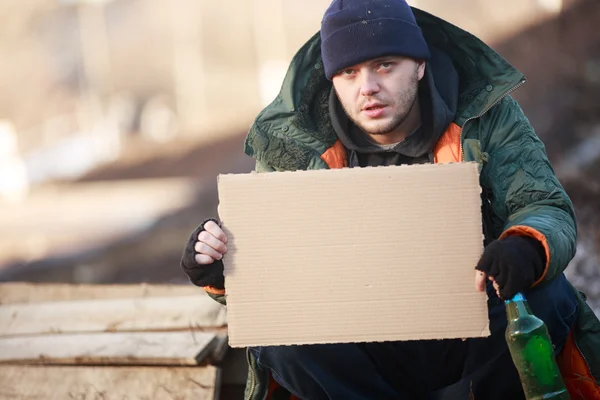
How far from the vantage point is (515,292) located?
173 cm

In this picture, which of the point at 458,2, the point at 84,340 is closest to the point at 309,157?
the point at 84,340

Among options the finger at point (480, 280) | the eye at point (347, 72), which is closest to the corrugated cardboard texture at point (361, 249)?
the finger at point (480, 280)

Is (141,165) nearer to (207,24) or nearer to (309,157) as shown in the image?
(207,24)

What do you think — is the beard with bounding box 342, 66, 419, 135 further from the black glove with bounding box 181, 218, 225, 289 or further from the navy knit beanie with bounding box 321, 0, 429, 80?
the black glove with bounding box 181, 218, 225, 289

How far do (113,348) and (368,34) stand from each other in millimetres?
1420

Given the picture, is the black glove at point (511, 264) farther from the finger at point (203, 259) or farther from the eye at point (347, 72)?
the eye at point (347, 72)

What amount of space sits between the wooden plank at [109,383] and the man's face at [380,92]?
3.34ft

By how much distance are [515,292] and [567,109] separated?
11.6 feet

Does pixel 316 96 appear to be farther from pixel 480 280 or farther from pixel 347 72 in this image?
pixel 480 280

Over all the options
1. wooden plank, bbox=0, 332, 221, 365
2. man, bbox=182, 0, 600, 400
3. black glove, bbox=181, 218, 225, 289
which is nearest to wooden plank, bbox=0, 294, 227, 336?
wooden plank, bbox=0, 332, 221, 365

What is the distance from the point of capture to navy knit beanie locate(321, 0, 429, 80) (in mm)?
2162

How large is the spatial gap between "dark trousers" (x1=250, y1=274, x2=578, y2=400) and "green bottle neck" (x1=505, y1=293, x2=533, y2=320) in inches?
8.9

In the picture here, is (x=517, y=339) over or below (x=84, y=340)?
over

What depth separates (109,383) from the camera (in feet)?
8.69
